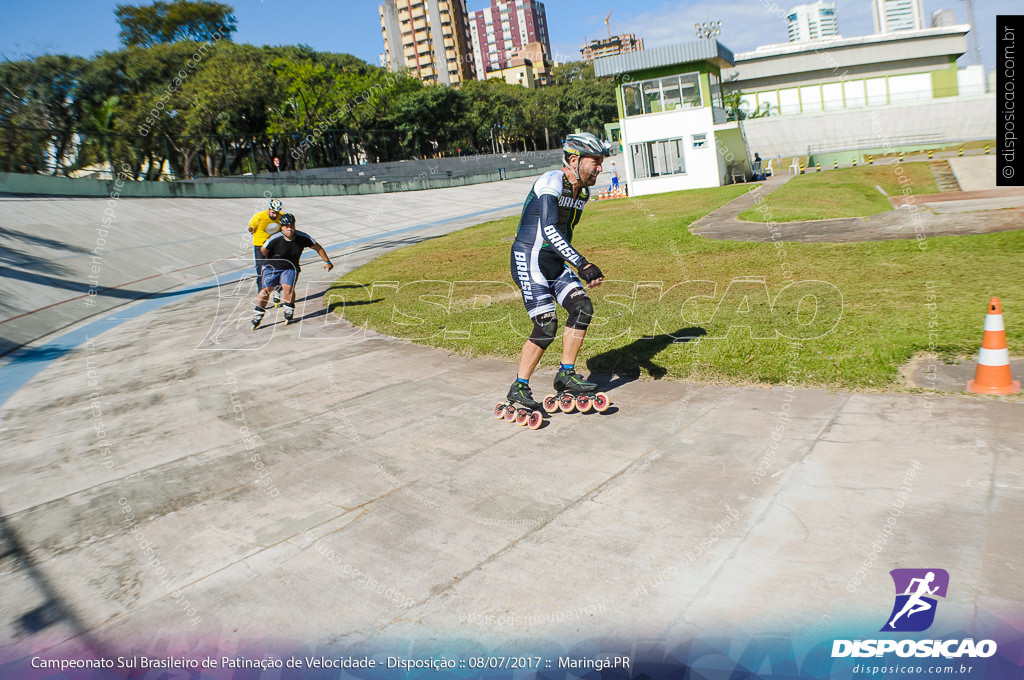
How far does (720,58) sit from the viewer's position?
122ft

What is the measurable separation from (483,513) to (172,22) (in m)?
83.4

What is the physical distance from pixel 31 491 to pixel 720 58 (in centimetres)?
3929

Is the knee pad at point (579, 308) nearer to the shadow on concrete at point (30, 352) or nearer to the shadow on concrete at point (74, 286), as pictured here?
the shadow on concrete at point (30, 352)

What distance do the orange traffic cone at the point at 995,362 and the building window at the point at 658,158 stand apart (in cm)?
3367

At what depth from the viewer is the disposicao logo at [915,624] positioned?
2900 millimetres

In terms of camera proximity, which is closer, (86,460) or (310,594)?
(310,594)

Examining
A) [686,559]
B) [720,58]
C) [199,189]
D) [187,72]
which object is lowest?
[686,559]

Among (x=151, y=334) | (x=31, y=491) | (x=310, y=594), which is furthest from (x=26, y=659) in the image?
(x=151, y=334)

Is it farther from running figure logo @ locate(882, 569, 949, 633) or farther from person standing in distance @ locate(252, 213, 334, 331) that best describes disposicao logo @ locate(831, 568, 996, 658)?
person standing in distance @ locate(252, 213, 334, 331)

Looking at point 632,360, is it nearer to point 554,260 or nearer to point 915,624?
point 554,260

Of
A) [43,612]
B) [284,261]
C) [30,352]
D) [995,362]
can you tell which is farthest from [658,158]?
[43,612]

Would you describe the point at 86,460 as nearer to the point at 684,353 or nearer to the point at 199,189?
the point at 684,353

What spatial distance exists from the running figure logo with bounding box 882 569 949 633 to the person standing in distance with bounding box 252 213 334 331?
1019 cm

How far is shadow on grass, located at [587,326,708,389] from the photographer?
722 centimetres
